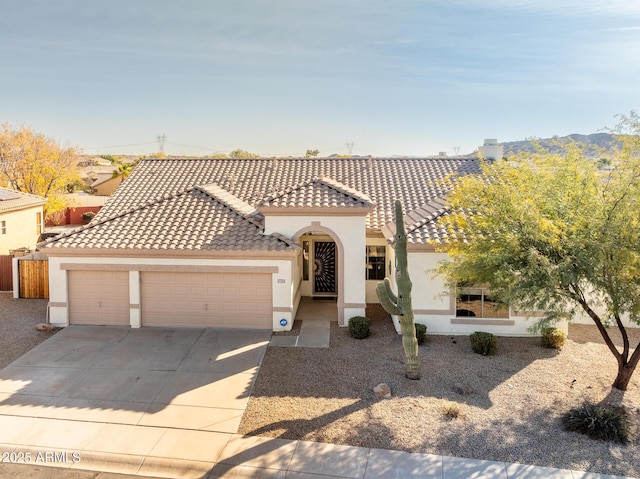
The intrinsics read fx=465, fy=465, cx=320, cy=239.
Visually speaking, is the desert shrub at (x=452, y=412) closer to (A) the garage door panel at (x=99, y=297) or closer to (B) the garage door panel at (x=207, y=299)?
(B) the garage door panel at (x=207, y=299)

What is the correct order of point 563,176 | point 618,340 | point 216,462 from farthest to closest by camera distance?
point 618,340 → point 563,176 → point 216,462

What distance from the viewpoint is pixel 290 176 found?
2409 cm

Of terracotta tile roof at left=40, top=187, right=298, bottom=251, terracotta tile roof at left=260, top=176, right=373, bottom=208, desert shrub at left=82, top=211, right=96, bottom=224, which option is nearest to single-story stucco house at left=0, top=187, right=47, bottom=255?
terracotta tile roof at left=40, top=187, right=298, bottom=251

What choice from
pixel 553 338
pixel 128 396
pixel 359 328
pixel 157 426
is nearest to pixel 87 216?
pixel 359 328

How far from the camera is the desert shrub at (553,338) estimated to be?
48.6 feet

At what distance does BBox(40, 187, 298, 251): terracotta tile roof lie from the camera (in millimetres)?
16297

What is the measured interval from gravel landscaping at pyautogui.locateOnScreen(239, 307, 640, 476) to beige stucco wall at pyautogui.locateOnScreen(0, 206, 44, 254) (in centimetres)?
1988

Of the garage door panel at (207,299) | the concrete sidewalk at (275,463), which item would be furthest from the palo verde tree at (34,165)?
the concrete sidewalk at (275,463)

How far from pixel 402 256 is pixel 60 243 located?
1226 centimetres

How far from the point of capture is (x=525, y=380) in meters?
12.7

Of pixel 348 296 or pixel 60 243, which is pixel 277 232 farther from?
pixel 60 243

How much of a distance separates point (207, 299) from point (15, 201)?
1792 cm

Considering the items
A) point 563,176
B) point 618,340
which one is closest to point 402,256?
point 563,176

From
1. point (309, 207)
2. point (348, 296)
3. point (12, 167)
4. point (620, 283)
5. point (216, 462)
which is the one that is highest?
point (12, 167)
